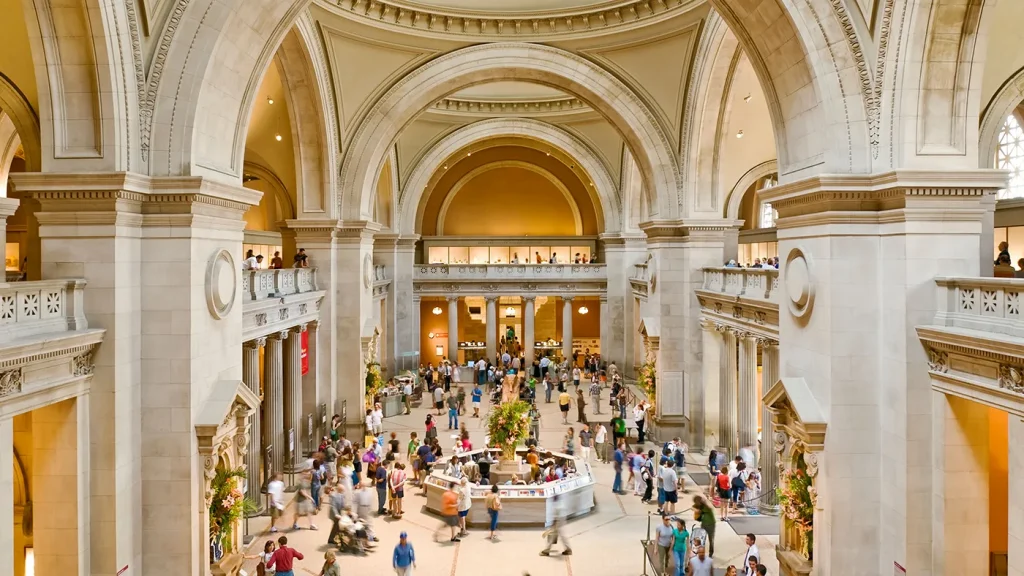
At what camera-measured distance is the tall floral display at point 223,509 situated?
29.2 feet

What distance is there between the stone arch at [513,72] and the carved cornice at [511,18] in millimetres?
419

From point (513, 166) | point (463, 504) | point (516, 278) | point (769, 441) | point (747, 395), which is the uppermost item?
point (513, 166)

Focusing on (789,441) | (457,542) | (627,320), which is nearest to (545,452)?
(457,542)

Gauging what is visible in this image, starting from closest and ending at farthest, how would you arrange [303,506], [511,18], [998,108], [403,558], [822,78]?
[822,78]
[403,558]
[998,108]
[303,506]
[511,18]

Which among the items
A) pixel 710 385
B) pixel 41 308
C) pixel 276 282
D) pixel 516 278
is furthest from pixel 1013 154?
pixel 41 308

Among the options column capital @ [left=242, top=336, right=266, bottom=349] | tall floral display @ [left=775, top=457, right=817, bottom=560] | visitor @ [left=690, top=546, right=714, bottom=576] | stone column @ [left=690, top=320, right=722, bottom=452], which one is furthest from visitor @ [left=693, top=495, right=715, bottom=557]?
column capital @ [left=242, top=336, right=266, bottom=349]

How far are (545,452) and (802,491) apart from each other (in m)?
7.01

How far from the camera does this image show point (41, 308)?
270 inches

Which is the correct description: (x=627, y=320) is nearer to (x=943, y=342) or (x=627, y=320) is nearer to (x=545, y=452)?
(x=545, y=452)

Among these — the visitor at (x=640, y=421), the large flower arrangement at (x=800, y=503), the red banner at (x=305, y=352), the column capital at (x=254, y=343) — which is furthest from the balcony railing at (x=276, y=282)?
the large flower arrangement at (x=800, y=503)

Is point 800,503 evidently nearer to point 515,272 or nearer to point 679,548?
point 679,548

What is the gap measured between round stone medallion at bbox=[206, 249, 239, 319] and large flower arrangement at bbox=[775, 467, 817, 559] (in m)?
8.00

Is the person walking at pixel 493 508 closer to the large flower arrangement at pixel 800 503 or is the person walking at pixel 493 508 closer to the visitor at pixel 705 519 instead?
the visitor at pixel 705 519

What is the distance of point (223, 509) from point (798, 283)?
8.17m
